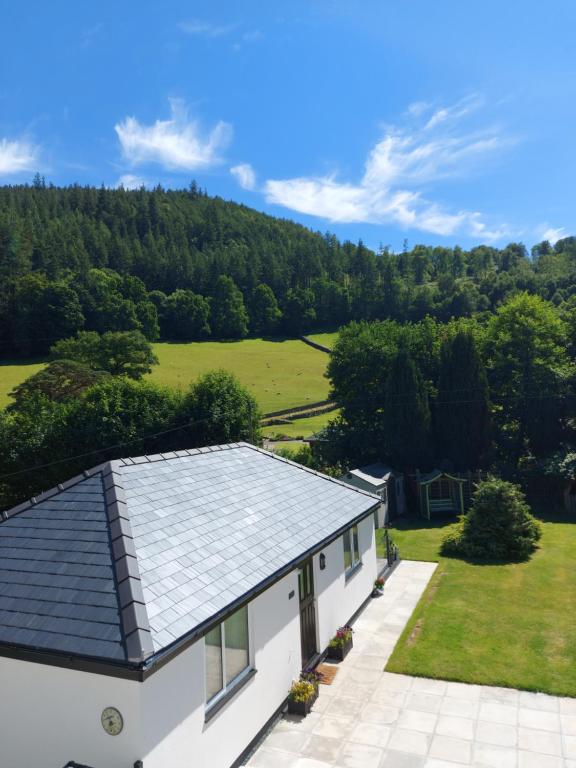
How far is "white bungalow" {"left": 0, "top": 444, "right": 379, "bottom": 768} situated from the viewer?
20.4ft

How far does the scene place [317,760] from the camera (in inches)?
323

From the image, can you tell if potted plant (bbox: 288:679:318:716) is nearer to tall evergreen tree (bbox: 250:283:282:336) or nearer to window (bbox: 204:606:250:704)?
window (bbox: 204:606:250:704)

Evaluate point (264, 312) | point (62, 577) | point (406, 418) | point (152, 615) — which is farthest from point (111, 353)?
point (152, 615)

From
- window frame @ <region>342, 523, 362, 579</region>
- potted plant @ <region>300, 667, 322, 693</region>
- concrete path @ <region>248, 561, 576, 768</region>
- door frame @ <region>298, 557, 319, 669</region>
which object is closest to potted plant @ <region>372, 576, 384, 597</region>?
window frame @ <region>342, 523, 362, 579</region>

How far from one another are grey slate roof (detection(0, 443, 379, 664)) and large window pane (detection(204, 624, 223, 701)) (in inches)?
24.6

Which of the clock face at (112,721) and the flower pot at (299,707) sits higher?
the clock face at (112,721)

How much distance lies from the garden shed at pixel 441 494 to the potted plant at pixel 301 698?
20.6 metres

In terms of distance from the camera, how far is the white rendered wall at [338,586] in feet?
38.7

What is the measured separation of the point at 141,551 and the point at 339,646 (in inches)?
250

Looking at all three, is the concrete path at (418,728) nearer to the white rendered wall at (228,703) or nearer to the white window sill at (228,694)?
the white rendered wall at (228,703)

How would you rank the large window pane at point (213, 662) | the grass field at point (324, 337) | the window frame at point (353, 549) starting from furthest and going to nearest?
the grass field at point (324, 337), the window frame at point (353, 549), the large window pane at point (213, 662)

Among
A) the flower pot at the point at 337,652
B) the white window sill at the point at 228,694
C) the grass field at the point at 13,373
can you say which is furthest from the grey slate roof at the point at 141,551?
the grass field at the point at 13,373

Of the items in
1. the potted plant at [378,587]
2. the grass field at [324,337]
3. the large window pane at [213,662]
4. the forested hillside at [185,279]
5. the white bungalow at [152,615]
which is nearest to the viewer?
the white bungalow at [152,615]

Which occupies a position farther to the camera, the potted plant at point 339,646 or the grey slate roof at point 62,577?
the potted plant at point 339,646
